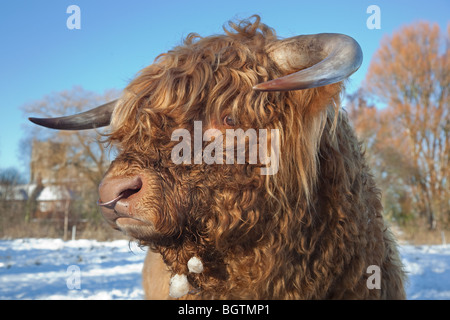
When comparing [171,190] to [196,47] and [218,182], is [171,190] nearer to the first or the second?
[218,182]

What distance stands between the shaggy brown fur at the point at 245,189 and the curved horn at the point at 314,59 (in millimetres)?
112

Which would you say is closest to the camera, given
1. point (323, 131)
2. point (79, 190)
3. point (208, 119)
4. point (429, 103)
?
point (208, 119)

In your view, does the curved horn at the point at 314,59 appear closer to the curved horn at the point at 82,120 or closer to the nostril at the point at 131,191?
the nostril at the point at 131,191

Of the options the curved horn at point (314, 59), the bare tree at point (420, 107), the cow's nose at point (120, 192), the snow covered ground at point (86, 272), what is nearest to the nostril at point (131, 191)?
the cow's nose at point (120, 192)

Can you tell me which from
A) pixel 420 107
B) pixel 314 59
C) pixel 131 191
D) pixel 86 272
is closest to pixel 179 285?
pixel 131 191

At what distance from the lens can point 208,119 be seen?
193 cm

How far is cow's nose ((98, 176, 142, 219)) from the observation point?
171cm

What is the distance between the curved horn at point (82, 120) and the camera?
2.65 metres

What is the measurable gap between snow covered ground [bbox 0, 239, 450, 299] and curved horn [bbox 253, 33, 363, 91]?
3.11 meters
